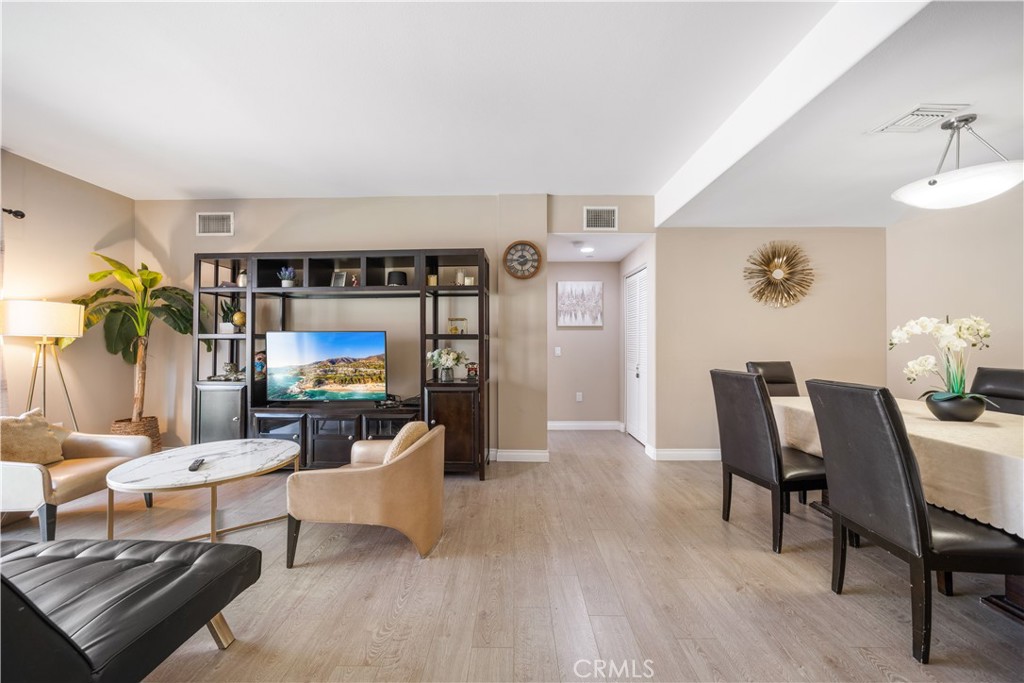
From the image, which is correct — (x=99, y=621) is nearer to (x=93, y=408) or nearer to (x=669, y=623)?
(x=669, y=623)

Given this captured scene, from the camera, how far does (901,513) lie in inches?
59.9

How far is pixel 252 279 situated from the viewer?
371 cm

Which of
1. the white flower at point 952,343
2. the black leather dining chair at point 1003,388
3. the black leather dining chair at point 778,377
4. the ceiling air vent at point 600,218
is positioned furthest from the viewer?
the ceiling air vent at point 600,218

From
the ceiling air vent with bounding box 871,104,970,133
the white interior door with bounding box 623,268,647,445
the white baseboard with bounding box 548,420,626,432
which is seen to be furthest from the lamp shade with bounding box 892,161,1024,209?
the white baseboard with bounding box 548,420,626,432

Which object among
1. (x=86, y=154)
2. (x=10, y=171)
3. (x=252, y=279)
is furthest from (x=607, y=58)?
(x=10, y=171)

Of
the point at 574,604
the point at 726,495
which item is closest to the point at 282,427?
the point at 574,604

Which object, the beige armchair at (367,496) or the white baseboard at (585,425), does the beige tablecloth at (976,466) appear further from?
the white baseboard at (585,425)

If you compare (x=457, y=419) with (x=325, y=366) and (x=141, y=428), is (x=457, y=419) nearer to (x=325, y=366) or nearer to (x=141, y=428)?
(x=325, y=366)

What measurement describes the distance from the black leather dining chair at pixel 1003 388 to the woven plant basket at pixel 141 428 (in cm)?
637

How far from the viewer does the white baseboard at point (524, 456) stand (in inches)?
159

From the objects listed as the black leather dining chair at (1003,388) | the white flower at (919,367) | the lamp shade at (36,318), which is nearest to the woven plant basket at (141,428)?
the lamp shade at (36,318)

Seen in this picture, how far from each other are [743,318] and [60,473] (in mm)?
5381

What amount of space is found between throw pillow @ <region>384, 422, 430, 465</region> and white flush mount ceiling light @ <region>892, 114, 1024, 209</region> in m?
2.94

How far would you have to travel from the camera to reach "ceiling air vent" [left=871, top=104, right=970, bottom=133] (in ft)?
6.79
